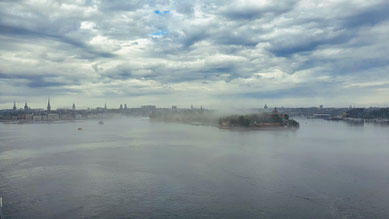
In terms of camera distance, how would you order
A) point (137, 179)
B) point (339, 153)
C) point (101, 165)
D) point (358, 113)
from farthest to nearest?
point (358, 113), point (339, 153), point (101, 165), point (137, 179)

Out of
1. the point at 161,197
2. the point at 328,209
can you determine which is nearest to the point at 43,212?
the point at 161,197

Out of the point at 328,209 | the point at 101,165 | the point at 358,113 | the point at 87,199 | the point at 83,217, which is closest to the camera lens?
the point at 83,217

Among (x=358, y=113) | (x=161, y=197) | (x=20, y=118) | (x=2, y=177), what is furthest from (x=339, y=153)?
(x=20, y=118)

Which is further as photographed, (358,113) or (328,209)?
(358,113)

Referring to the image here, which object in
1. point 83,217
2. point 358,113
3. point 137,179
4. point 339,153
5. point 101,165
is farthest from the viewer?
point 358,113

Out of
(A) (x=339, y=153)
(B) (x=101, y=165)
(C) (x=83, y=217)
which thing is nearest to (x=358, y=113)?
(A) (x=339, y=153)

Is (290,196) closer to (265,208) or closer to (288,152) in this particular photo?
(265,208)

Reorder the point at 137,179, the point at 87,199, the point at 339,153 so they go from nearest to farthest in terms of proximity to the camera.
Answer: the point at 87,199 → the point at 137,179 → the point at 339,153

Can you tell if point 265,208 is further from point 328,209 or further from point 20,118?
point 20,118

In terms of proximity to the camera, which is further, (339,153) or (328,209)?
(339,153)
